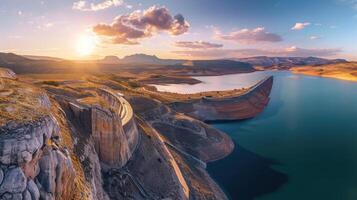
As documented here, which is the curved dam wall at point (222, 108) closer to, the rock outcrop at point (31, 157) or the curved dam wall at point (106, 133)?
the curved dam wall at point (106, 133)

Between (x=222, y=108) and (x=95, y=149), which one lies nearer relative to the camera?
(x=95, y=149)

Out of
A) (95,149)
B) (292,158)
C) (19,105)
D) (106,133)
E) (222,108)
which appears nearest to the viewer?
(19,105)

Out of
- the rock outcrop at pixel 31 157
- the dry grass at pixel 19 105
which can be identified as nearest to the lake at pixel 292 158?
the rock outcrop at pixel 31 157

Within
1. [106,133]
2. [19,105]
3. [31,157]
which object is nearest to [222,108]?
[106,133]

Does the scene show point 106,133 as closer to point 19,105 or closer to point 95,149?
point 95,149

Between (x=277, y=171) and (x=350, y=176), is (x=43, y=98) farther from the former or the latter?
(x=350, y=176)

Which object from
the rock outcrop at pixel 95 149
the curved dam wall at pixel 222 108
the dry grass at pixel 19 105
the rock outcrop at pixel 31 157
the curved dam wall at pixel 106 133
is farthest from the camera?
the curved dam wall at pixel 222 108

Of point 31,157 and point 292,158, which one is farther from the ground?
point 31,157
